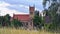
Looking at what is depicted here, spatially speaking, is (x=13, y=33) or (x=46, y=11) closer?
Answer: (x=13, y=33)

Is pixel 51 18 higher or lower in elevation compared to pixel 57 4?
lower

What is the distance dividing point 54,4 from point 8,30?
37.1ft

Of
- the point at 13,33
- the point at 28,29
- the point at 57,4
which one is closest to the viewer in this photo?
the point at 13,33

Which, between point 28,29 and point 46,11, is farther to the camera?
point 46,11

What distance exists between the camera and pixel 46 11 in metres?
18.0

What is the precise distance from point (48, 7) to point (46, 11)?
1.24ft

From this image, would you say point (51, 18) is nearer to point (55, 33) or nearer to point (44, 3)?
point (44, 3)

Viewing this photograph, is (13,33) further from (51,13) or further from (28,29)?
(51,13)

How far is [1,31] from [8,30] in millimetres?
215

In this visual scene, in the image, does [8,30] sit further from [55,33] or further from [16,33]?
[55,33]

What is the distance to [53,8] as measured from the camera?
56.9 feet

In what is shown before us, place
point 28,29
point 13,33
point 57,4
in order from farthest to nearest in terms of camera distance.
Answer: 1. point 57,4
2. point 28,29
3. point 13,33

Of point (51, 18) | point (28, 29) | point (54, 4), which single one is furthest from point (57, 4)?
point (28, 29)

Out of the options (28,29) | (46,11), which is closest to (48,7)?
(46,11)
